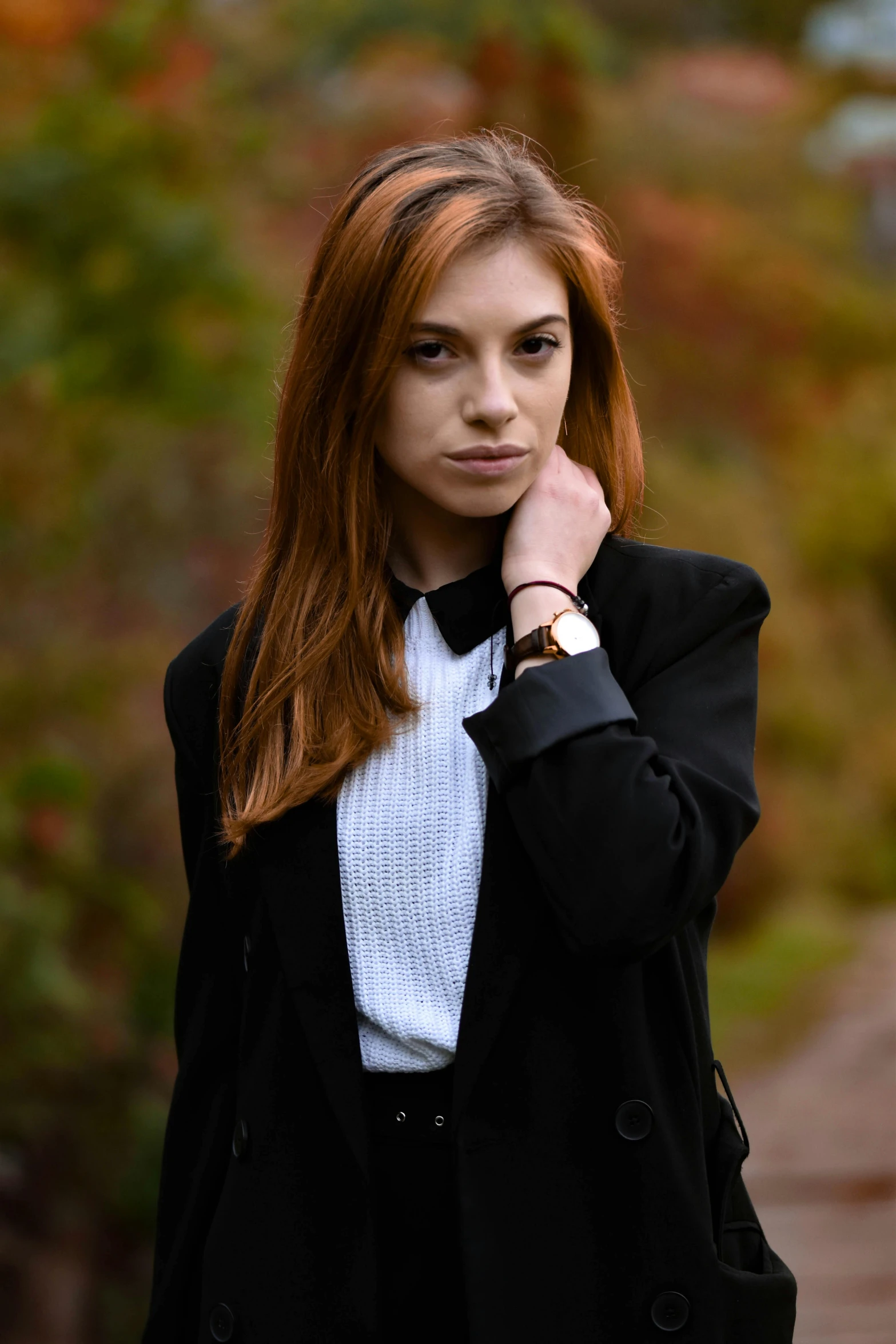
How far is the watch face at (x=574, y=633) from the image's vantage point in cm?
147

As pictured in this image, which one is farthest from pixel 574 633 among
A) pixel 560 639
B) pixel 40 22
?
pixel 40 22

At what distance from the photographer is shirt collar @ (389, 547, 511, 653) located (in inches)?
63.5

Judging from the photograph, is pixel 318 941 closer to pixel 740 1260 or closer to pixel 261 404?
pixel 740 1260

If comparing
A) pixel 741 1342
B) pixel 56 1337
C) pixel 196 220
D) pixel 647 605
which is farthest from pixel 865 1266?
pixel 196 220

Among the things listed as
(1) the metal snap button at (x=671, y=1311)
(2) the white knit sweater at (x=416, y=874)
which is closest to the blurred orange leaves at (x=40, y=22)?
(2) the white knit sweater at (x=416, y=874)

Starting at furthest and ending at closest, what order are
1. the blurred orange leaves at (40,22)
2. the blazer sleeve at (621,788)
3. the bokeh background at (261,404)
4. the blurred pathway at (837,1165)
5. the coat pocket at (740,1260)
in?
1. the blurred orange leaves at (40,22)
2. the bokeh background at (261,404)
3. the blurred pathway at (837,1165)
4. the coat pocket at (740,1260)
5. the blazer sleeve at (621,788)

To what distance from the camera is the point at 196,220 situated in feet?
17.6

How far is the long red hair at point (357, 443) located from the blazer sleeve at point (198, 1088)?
0.30ft

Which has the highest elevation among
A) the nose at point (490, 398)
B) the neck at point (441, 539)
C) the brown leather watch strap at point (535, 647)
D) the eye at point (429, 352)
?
the eye at point (429, 352)

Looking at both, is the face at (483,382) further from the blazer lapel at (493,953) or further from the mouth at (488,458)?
the blazer lapel at (493,953)

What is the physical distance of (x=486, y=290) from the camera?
149cm

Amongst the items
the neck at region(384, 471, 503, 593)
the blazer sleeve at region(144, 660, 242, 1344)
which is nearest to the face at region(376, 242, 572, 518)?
the neck at region(384, 471, 503, 593)

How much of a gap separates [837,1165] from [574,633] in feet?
11.2

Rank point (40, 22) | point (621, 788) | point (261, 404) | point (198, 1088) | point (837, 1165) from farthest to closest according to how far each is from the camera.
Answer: point (40, 22)
point (261, 404)
point (837, 1165)
point (198, 1088)
point (621, 788)
